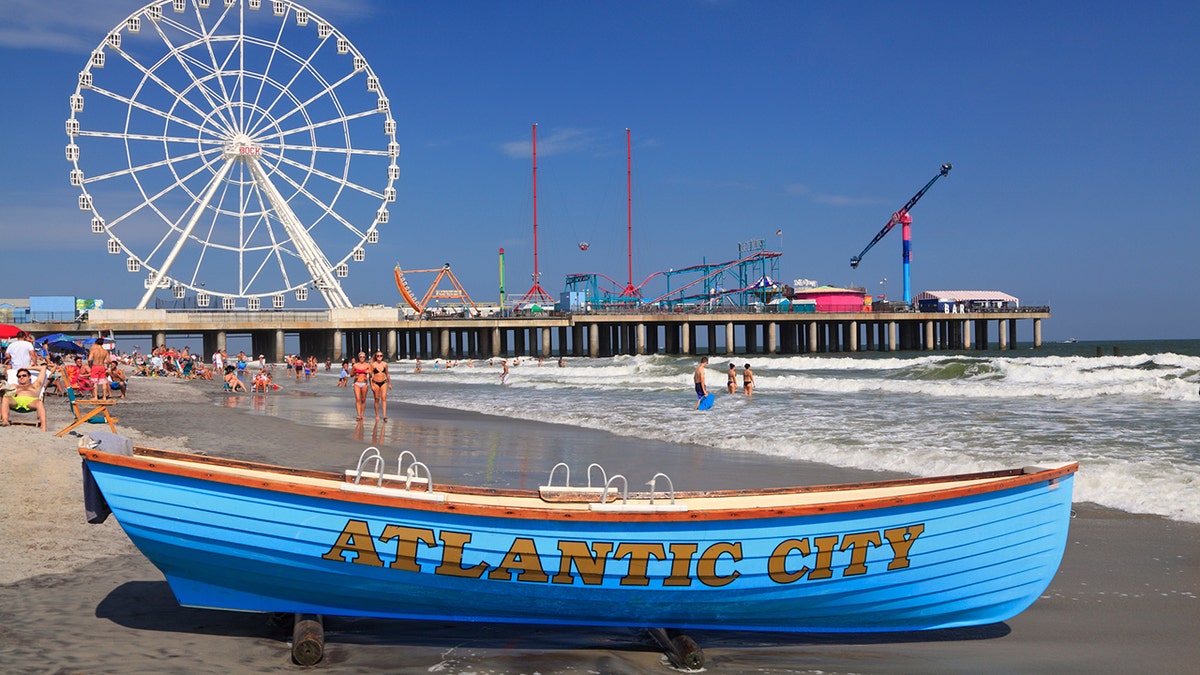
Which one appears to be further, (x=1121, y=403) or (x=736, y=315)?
(x=736, y=315)

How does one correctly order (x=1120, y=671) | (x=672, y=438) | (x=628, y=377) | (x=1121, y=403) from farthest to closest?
(x=628, y=377), (x=1121, y=403), (x=672, y=438), (x=1120, y=671)

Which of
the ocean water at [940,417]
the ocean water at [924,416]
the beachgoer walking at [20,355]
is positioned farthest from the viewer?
the beachgoer walking at [20,355]

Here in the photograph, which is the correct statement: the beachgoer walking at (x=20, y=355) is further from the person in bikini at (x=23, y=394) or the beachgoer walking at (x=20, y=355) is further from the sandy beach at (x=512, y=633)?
the sandy beach at (x=512, y=633)

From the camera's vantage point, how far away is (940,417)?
667 inches

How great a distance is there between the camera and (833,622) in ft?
15.5

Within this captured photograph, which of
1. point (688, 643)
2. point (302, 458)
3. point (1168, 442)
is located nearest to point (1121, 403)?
point (1168, 442)

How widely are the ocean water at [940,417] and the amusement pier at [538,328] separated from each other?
873 inches

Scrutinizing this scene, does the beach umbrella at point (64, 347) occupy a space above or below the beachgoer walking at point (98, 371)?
above

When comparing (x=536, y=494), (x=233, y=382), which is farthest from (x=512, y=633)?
(x=233, y=382)

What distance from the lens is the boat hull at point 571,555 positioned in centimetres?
434

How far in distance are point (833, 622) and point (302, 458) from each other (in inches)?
328

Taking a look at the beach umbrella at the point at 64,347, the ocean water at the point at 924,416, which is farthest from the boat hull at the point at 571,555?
the beach umbrella at the point at 64,347

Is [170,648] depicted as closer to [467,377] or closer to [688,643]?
[688,643]

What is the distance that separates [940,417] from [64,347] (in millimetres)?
26735
